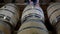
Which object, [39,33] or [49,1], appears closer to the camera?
[39,33]

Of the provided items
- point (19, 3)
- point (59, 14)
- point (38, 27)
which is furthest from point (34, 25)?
point (19, 3)

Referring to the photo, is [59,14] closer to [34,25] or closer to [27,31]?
[34,25]

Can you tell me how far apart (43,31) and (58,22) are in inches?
13.0

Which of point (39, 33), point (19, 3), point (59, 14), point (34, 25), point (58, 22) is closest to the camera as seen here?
point (39, 33)

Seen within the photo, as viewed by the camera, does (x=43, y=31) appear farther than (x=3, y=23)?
No

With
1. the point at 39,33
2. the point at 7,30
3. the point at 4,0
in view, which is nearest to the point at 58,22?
the point at 39,33

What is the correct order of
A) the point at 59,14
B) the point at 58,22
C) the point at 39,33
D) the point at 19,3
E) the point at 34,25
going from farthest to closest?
the point at 19,3
the point at 59,14
the point at 58,22
the point at 34,25
the point at 39,33

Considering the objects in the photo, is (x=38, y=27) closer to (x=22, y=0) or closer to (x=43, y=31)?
(x=43, y=31)

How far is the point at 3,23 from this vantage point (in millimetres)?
1886

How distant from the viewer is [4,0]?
3627mm

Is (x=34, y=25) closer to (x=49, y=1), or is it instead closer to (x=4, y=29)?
(x=4, y=29)

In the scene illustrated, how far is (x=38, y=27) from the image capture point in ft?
5.73

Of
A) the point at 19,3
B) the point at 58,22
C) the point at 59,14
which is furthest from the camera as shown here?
the point at 19,3

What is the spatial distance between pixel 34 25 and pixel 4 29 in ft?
1.08
